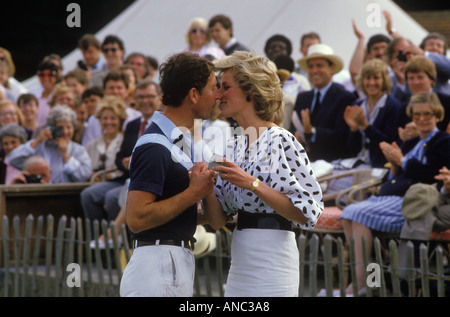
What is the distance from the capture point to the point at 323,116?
7.77 meters

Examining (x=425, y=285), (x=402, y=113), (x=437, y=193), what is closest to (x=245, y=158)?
(x=425, y=285)

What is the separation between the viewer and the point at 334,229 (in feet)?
22.3

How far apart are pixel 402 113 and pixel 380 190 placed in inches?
36.5

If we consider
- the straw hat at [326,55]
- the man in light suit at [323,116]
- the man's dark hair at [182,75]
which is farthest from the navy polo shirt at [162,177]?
the straw hat at [326,55]

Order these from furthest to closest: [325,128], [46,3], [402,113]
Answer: [46,3] → [325,128] → [402,113]

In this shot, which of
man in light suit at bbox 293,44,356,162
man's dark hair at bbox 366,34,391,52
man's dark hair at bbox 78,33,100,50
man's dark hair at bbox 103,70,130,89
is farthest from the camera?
man's dark hair at bbox 78,33,100,50

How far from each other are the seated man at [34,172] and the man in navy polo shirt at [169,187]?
539cm

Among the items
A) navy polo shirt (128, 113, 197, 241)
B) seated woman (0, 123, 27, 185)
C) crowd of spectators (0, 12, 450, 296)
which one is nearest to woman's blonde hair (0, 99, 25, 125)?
crowd of spectators (0, 12, 450, 296)

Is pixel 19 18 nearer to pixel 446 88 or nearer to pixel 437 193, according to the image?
pixel 446 88

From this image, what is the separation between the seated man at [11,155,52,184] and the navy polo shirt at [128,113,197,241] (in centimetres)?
538

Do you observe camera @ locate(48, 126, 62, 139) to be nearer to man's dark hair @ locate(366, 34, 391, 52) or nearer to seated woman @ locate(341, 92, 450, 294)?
man's dark hair @ locate(366, 34, 391, 52)

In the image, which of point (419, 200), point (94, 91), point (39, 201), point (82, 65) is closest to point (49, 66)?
point (82, 65)

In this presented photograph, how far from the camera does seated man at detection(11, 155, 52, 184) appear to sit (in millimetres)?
8859

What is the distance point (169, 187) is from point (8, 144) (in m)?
6.26
